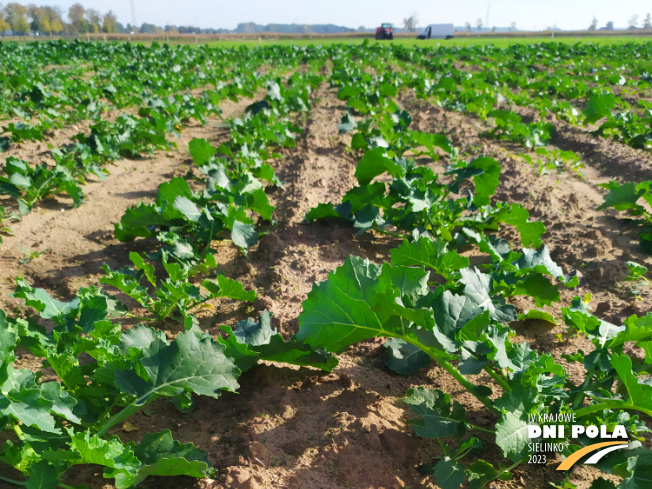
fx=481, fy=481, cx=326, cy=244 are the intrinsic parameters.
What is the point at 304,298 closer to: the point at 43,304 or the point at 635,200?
the point at 43,304

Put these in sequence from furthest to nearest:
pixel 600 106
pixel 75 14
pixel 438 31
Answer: pixel 75 14 → pixel 438 31 → pixel 600 106

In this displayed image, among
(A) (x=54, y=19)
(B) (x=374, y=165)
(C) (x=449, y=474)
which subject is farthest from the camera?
(A) (x=54, y=19)

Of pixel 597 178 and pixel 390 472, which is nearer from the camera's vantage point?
pixel 390 472

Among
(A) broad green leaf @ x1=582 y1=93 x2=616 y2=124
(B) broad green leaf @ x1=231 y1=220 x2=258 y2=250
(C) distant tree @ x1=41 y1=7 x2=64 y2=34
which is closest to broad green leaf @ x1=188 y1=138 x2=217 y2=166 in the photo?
(B) broad green leaf @ x1=231 y1=220 x2=258 y2=250

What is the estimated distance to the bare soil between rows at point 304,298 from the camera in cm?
221

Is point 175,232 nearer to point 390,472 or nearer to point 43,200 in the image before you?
point 43,200

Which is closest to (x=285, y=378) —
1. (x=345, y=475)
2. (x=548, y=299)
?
(x=345, y=475)

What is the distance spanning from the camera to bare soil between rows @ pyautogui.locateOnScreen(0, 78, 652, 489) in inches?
87.0

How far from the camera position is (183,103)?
10672 mm

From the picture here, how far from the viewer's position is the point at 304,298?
3.64 meters

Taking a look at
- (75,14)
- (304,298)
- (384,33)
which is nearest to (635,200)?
(304,298)

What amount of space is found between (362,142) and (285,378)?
4391 mm

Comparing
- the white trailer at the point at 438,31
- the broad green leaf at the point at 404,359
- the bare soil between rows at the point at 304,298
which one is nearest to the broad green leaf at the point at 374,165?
the bare soil between rows at the point at 304,298

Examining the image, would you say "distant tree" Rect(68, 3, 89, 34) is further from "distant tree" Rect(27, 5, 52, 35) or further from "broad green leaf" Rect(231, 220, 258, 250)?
"broad green leaf" Rect(231, 220, 258, 250)
